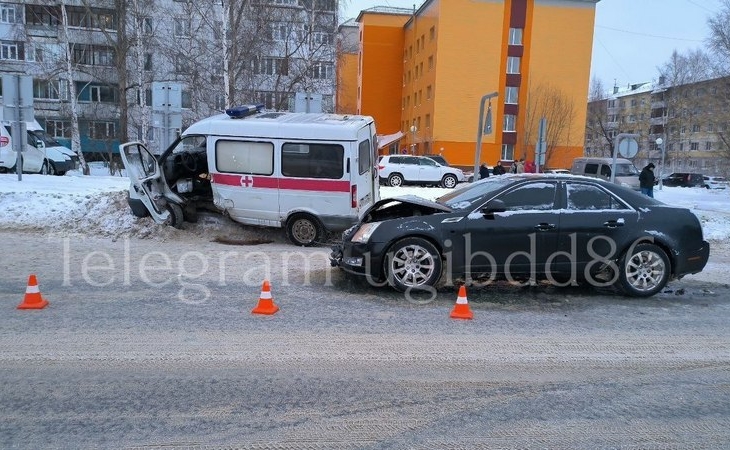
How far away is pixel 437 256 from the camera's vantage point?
6.80 meters

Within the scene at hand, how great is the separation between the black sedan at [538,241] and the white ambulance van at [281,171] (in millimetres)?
3262

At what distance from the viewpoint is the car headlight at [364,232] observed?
6.95 m

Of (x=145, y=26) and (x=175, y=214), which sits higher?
(x=145, y=26)

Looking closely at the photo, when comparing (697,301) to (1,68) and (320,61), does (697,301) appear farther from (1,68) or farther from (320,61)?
(1,68)

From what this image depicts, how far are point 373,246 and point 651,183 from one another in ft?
46.1


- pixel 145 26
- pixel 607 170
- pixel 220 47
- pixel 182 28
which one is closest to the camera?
pixel 220 47

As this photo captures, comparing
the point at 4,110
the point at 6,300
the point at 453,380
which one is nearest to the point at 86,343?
the point at 6,300

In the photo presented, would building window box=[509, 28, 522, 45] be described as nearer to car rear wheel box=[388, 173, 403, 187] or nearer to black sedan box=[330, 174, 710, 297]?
car rear wheel box=[388, 173, 403, 187]

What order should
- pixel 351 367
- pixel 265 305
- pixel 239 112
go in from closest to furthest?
1. pixel 351 367
2. pixel 265 305
3. pixel 239 112

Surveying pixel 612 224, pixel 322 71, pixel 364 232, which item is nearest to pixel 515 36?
pixel 322 71

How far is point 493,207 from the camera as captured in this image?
22.6 feet

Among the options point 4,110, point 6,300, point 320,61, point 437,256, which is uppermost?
point 320,61

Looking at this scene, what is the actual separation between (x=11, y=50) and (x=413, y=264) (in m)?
51.5

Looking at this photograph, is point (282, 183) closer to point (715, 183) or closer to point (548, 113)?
point (548, 113)
